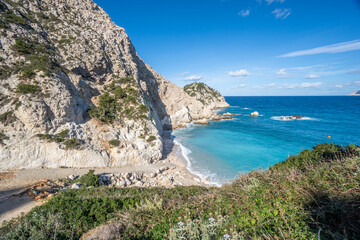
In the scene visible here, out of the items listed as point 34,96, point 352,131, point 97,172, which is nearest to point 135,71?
point 34,96

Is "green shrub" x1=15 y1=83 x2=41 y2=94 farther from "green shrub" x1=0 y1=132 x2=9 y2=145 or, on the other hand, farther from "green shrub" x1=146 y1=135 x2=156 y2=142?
"green shrub" x1=146 y1=135 x2=156 y2=142

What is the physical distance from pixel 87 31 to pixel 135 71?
10.3 m

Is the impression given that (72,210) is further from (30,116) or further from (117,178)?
(30,116)

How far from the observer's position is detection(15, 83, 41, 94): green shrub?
14.4 m

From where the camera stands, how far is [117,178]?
45.5ft

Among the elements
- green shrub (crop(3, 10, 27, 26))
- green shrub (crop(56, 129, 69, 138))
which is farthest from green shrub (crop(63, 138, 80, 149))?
green shrub (crop(3, 10, 27, 26))

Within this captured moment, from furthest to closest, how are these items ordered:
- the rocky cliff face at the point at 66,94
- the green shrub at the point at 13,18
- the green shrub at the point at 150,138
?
the green shrub at the point at 150,138 → the green shrub at the point at 13,18 → the rocky cliff face at the point at 66,94

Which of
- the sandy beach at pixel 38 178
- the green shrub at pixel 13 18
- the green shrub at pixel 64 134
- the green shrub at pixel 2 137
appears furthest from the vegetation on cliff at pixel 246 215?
the green shrub at pixel 13 18

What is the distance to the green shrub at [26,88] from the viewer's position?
1444cm

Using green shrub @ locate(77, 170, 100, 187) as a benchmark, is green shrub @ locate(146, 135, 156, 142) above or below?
above

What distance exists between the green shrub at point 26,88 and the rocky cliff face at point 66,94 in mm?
70

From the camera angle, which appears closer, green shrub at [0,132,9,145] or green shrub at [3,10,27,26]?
green shrub at [0,132,9,145]

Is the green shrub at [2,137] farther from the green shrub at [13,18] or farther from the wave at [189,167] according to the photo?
the wave at [189,167]

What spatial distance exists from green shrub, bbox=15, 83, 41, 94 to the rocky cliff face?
0.23 feet
